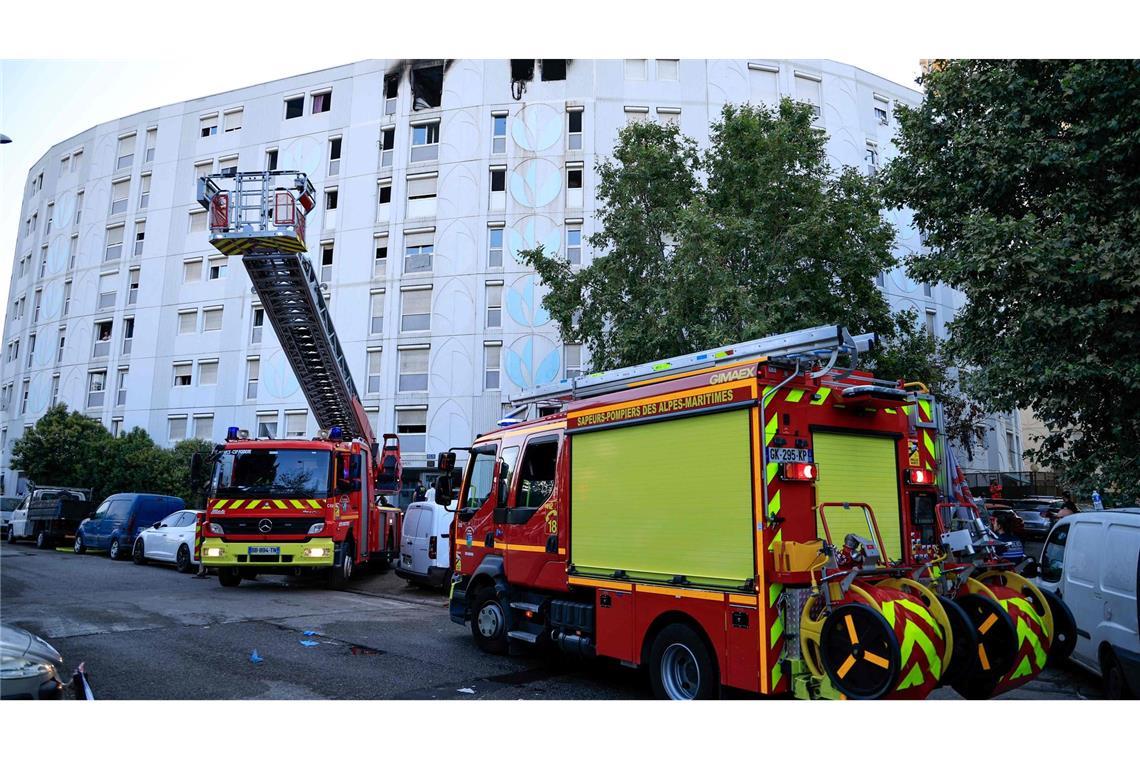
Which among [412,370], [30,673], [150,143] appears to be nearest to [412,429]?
[412,370]

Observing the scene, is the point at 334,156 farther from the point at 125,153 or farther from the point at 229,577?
the point at 229,577

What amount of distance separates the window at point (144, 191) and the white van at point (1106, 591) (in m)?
37.1

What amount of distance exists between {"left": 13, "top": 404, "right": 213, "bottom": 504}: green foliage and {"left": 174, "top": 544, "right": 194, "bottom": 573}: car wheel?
11721mm

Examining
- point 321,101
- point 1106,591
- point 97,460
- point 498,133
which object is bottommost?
point 1106,591

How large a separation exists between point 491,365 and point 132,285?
18352 mm

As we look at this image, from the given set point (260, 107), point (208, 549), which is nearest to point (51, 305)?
point (260, 107)

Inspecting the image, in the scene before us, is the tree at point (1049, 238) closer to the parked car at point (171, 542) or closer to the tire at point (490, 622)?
the tire at point (490, 622)

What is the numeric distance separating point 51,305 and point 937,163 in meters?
39.3

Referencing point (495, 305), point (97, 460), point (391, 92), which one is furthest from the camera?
point (391, 92)

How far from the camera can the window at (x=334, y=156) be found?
1212 inches

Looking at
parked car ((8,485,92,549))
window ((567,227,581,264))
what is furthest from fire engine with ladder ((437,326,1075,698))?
parked car ((8,485,92,549))

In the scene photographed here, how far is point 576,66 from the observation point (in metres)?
28.1

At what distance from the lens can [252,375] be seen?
101 feet

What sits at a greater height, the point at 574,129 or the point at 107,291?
the point at 574,129
